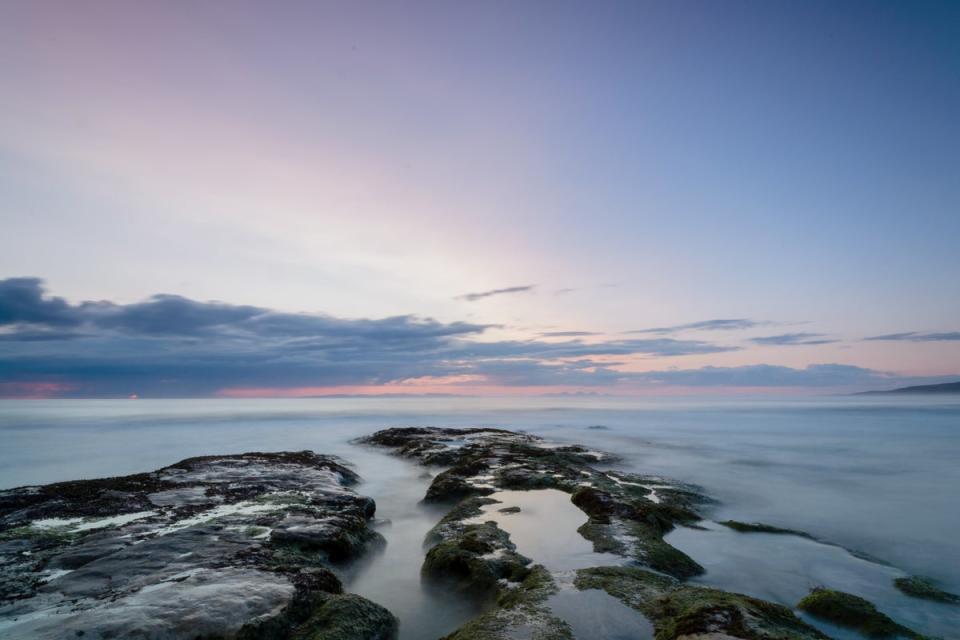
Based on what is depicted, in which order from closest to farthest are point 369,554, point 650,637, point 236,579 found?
1. point 650,637
2. point 236,579
3. point 369,554

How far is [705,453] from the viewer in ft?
98.8

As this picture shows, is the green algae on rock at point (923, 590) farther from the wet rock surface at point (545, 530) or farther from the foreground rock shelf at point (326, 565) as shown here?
the wet rock surface at point (545, 530)

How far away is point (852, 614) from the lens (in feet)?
23.0

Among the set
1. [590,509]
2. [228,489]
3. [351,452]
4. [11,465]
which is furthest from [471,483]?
[11,465]

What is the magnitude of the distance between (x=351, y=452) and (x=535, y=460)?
1418 cm

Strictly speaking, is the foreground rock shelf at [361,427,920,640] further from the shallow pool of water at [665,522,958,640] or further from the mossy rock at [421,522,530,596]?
the shallow pool of water at [665,522,958,640]

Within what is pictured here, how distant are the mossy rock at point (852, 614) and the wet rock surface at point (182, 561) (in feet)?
20.3

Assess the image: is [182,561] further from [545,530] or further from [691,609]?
[691,609]

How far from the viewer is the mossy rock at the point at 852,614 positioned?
6.66m

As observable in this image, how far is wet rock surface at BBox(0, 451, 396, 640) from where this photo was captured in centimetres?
562

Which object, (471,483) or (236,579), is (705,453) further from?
(236,579)

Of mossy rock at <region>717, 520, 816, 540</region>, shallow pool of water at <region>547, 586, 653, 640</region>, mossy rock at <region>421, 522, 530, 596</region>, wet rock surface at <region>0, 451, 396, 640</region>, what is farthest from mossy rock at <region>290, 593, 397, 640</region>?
mossy rock at <region>717, 520, 816, 540</region>

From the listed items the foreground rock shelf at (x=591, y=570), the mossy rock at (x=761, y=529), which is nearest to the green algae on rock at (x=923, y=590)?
the foreground rock shelf at (x=591, y=570)

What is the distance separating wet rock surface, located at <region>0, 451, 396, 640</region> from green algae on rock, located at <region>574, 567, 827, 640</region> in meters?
3.15
